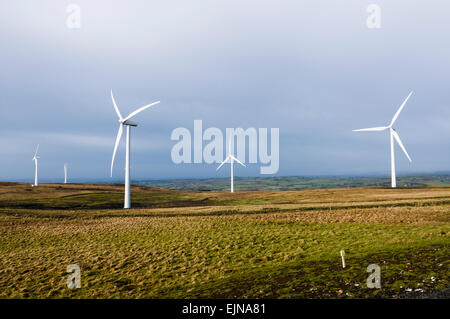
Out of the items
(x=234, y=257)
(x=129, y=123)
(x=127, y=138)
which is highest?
(x=129, y=123)

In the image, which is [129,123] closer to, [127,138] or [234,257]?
[127,138]

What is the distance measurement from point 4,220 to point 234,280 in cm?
3337

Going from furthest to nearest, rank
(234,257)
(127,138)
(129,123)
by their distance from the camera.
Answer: (129,123)
(127,138)
(234,257)

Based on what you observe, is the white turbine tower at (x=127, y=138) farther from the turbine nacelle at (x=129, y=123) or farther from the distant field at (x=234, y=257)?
the distant field at (x=234, y=257)

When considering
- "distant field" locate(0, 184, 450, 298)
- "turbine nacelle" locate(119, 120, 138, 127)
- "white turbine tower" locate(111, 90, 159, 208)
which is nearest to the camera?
"distant field" locate(0, 184, 450, 298)

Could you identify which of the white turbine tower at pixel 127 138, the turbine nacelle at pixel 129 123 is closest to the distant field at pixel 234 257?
the white turbine tower at pixel 127 138

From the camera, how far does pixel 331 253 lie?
16.6m

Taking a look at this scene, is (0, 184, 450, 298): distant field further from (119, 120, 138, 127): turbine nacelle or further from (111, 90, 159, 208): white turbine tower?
(119, 120, 138, 127): turbine nacelle

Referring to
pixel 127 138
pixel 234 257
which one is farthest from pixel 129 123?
pixel 234 257

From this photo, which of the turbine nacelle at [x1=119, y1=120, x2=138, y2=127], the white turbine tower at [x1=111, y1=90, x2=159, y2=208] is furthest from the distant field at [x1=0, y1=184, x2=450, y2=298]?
the turbine nacelle at [x1=119, y1=120, x2=138, y2=127]

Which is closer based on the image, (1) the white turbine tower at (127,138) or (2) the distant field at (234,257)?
(2) the distant field at (234,257)
